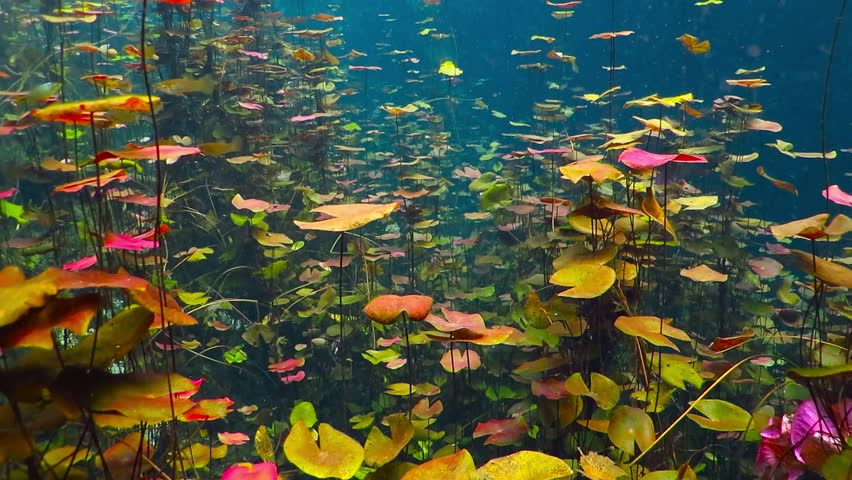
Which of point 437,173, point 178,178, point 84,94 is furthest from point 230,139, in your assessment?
point 437,173

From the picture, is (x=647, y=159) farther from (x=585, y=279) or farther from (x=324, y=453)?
(x=324, y=453)

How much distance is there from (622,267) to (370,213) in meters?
0.96

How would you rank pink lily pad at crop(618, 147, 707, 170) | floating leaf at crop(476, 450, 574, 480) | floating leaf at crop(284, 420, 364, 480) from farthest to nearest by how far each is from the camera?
pink lily pad at crop(618, 147, 707, 170)
floating leaf at crop(284, 420, 364, 480)
floating leaf at crop(476, 450, 574, 480)

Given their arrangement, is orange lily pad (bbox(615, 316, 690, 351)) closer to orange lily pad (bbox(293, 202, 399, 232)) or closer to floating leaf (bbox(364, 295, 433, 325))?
floating leaf (bbox(364, 295, 433, 325))

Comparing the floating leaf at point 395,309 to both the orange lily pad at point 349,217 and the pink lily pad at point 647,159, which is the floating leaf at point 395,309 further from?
the pink lily pad at point 647,159

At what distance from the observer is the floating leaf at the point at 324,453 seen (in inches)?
49.1

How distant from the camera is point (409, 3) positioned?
65.5 ft

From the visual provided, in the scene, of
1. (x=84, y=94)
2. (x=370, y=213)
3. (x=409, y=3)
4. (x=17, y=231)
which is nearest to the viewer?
(x=370, y=213)

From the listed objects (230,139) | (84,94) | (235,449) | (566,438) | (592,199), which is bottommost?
(235,449)

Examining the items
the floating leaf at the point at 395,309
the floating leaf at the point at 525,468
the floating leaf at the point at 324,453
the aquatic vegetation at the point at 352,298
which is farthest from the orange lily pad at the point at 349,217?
the floating leaf at the point at 525,468

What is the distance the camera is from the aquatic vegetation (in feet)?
3.63

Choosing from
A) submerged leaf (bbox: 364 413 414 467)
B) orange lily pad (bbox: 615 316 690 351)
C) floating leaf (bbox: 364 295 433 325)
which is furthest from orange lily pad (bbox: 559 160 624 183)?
submerged leaf (bbox: 364 413 414 467)

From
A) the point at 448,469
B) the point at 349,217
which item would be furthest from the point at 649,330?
the point at 349,217

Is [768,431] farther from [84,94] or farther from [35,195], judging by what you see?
[84,94]
